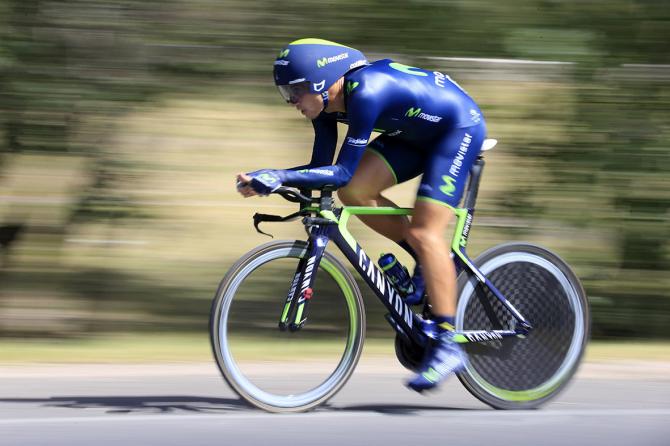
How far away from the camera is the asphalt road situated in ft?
15.5

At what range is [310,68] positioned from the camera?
4.96 meters

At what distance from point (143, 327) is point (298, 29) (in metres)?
2.29

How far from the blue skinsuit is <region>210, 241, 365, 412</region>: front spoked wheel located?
440mm

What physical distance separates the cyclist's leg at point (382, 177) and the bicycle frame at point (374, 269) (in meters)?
0.14

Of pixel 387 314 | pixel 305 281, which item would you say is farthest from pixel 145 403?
pixel 387 314

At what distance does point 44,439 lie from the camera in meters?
4.67

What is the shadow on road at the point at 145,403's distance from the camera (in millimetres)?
5258

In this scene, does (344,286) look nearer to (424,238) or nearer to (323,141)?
(424,238)

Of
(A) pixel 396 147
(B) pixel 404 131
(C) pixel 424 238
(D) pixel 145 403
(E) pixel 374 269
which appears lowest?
(D) pixel 145 403

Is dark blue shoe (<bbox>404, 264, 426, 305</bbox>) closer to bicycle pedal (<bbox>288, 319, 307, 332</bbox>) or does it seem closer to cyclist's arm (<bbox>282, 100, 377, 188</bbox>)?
bicycle pedal (<bbox>288, 319, 307, 332</bbox>)

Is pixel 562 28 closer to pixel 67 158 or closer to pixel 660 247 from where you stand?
pixel 660 247

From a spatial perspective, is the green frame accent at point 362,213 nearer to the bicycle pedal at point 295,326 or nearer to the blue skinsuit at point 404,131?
the blue skinsuit at point 404,131

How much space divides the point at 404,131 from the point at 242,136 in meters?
2.56

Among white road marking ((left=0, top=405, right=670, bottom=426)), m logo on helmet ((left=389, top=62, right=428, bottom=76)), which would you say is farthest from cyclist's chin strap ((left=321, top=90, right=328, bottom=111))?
white road marking ((left=0, top=405, right=670, bottom=426))
